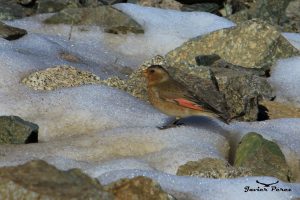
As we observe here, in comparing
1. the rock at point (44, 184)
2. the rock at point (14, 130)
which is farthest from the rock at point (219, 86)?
the rock at point (44, 184)

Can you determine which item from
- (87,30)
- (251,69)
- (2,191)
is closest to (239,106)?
(251,69)

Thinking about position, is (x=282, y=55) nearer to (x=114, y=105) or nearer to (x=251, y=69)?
(x=251, y=69)

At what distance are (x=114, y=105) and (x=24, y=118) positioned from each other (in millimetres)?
1077

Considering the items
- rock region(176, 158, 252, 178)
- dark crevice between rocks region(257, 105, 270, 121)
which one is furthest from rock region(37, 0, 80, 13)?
rock region(176, 158, 252, 178)

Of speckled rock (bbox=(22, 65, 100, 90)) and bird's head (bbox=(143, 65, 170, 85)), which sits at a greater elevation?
bird's head (bbox=(143, 65, 170, 85))

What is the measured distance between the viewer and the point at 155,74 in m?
10.5

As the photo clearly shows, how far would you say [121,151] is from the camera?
9156mm

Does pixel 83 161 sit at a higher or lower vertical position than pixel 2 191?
lower

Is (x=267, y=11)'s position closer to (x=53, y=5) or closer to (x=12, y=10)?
(x=53, y=5)

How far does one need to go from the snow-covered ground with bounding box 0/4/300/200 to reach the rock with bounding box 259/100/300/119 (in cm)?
23

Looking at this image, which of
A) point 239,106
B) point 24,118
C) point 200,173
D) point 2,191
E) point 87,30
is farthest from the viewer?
point 87,30

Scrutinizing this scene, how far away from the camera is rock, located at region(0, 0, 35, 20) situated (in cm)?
→ 1397

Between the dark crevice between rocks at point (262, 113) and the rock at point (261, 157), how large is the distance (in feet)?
6.48

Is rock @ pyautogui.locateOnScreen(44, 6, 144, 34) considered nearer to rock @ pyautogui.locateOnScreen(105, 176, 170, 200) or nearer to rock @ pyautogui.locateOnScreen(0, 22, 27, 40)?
rock @ pyautogui.locateOnScreen(0, 22, 27, 40)
